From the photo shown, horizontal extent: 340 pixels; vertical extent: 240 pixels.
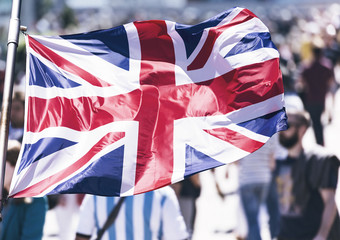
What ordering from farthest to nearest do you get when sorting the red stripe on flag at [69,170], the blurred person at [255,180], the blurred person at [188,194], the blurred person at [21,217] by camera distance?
the blurred person at [255,180] < the blurred person at [188,194] < the blurred person at [21,217] < the red stripe on flag at [69,170]

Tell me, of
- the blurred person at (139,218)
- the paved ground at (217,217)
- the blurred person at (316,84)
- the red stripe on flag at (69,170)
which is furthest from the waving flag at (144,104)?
the blurred person at (316,84)

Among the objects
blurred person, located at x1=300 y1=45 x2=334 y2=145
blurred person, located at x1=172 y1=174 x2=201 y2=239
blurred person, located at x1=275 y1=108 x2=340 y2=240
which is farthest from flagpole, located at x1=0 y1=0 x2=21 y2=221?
blurred person, located at x1=300 y1=45 x2=334 y2=145

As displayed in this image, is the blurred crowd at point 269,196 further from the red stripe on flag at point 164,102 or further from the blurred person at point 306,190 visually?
the red stripe on flag at point 164,102

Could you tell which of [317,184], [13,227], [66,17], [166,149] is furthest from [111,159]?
[66,17]

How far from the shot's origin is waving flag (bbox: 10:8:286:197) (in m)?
4.05

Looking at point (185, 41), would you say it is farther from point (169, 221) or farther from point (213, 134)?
point (169, 221)

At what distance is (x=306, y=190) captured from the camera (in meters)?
5.32

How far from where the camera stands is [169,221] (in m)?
Answer: 4.55

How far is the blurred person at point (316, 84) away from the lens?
10.6 m

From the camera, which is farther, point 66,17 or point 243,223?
point 66,17

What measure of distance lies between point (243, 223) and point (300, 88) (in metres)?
5.01

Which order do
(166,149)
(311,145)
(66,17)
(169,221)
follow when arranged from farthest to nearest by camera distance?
(66,17)
(311,145)
(169,221)
(166,149)

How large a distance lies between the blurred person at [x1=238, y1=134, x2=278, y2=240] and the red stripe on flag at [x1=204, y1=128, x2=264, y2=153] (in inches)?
96.2

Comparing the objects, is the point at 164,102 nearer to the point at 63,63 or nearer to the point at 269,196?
the point at 63,63
